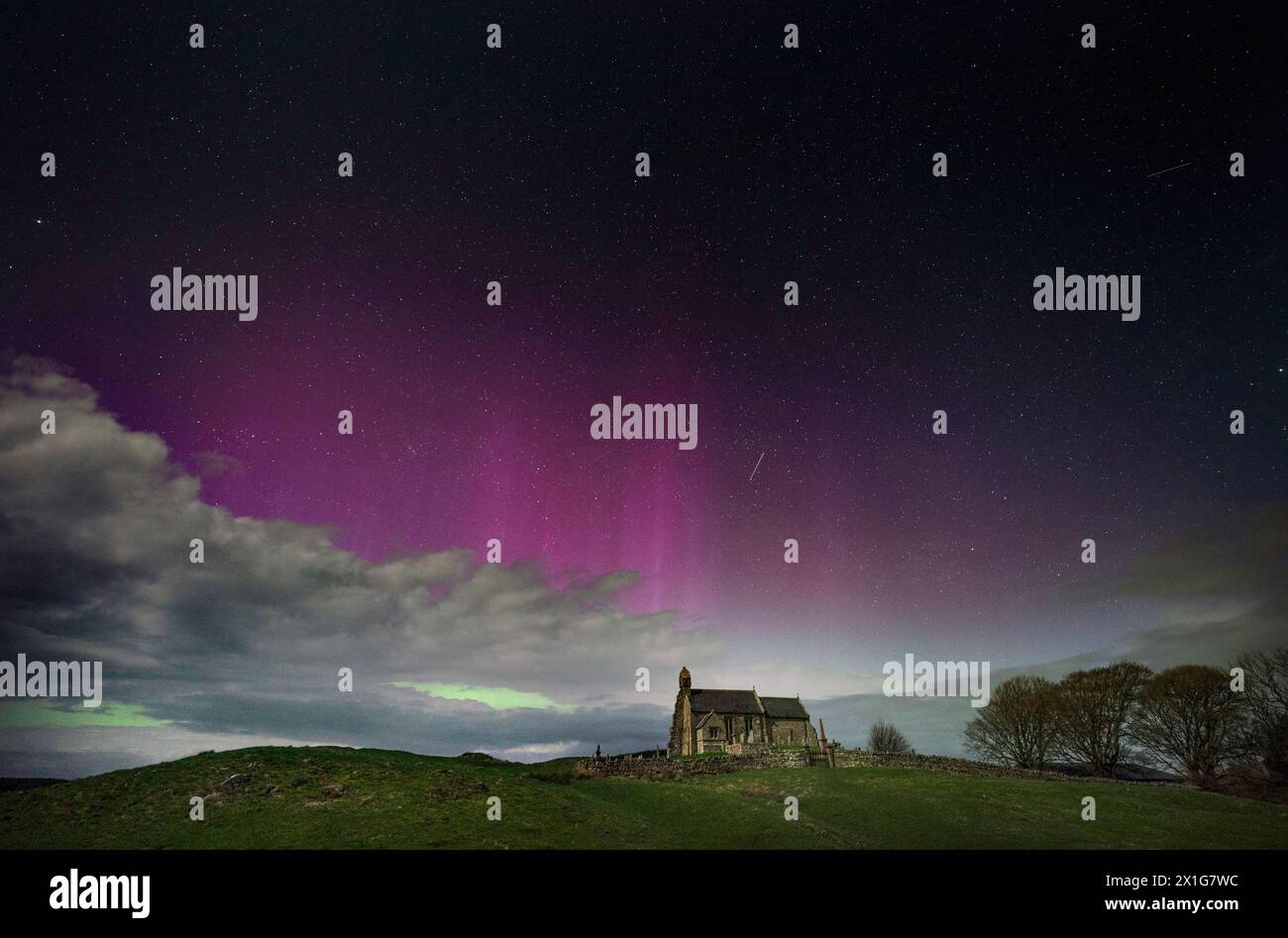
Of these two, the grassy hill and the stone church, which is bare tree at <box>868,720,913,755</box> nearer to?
the stone church

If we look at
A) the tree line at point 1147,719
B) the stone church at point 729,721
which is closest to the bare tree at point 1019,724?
the tree line at point 1147,719

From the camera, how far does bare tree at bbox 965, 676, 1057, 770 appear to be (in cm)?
8206

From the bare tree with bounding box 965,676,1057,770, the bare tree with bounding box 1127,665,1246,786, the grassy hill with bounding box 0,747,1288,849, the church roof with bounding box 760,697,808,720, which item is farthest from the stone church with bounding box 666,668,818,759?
the grassy hill with bounding box 0,747,1288,849

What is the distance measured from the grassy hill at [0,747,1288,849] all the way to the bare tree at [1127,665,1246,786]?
25.3 m

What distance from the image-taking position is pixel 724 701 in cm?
10606

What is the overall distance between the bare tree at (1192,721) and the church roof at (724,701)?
157ft

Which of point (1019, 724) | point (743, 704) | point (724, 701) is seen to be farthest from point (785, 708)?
point (1019, 724)

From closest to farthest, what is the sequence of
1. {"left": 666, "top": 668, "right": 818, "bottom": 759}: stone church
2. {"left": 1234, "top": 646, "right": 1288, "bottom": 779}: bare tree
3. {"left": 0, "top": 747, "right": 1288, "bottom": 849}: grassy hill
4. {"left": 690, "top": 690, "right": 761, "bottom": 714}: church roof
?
{"left": 0, "top": 747, "right": 1288, "bottom": 849}: grassy hill → {"left": 1234, "top": 646, "right": 1288, "bottom": 779}: bare tree → {"left": 666, "top": 668, "right": 818, "bottom": 759}: stone church → {"left": 690, "top": 690, "right": 761, "bottom": 714}: church roof

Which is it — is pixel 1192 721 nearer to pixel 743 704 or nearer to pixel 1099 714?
pixel 1099 714

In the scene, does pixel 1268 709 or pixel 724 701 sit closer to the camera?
pixel 1268 709

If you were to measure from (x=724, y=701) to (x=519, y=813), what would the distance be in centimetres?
7670
